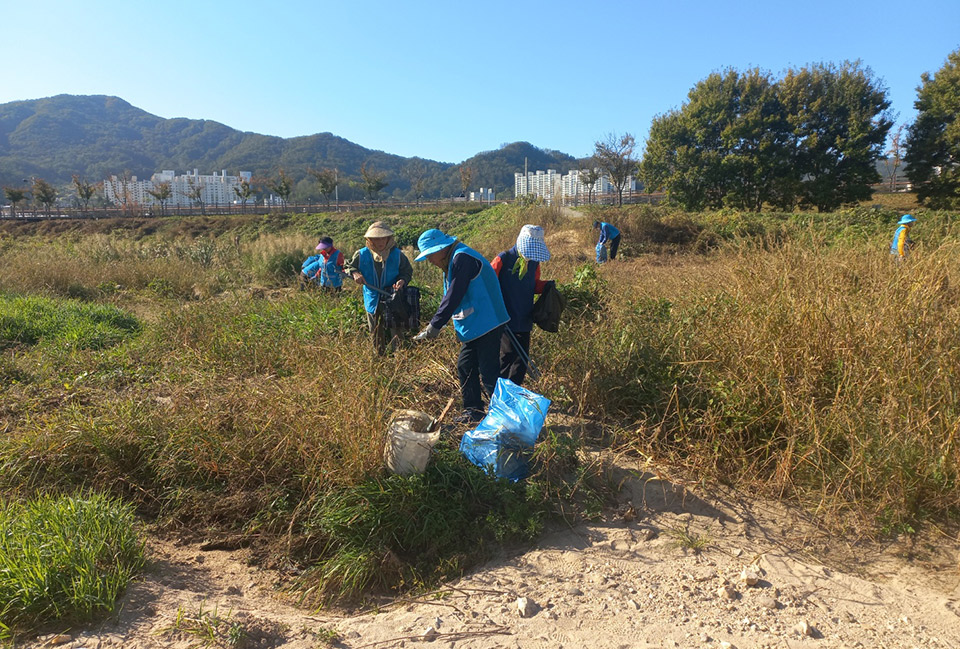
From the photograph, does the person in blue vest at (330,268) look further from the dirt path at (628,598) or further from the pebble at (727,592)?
the pebble at (727,592)

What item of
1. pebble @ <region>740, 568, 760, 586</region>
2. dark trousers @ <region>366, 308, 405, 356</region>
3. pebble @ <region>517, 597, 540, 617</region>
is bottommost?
pebble @ <region>517, 597, 540, 617</region>

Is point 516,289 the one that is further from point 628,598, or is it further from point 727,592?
point 727,592

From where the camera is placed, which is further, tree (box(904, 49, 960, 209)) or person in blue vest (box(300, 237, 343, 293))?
tree (box(904, 49, 960, 209))

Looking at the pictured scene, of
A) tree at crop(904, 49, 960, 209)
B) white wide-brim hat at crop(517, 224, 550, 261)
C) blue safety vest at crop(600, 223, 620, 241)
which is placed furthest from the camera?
A: tree at crop(904, 49, 960, 209)

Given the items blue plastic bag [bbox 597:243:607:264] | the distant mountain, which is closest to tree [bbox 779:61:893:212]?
→ blue plastic bag [bbox 597:243:607:264]

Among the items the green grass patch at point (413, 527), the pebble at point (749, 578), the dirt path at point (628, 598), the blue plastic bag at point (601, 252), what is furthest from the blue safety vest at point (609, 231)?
the pebble at point (749, 578)

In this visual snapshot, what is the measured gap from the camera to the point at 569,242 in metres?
15.2

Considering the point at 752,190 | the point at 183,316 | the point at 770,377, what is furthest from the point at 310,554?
the point at 752,190

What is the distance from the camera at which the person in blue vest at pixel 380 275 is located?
4633mm

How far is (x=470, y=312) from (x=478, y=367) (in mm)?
494

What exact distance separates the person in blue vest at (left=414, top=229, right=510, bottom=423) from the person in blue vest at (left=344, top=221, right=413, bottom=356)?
94 centimetres

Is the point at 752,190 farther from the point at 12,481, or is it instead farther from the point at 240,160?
the point at 240,160

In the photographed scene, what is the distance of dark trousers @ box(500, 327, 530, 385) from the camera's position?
4.14 metres

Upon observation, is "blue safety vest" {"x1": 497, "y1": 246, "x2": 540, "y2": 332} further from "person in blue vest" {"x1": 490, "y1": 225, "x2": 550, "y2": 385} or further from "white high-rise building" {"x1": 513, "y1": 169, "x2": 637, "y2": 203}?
"white high-rise building" {"x1": 513, "y1": 169, "x2": 637, "y2": 203}
